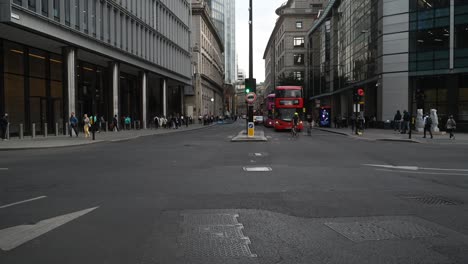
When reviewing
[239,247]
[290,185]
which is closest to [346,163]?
[290,185]

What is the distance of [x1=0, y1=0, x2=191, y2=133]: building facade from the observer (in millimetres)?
29391

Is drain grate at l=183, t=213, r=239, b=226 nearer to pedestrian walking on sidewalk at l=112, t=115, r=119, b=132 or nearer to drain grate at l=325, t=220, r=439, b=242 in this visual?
drain grate at l=325, t=220, r=439, b=242

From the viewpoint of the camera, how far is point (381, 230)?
5996 millimetres

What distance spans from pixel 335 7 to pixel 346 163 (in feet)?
183

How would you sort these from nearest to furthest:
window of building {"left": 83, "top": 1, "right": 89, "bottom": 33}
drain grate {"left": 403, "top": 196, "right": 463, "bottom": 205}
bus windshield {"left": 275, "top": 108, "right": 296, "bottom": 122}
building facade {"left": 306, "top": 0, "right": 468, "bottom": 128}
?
drain grate {"left": 403, "top": 196, "right": 463, "bottom": 205} < window of building {"left": 83, "top": 1, "right": 89, "bottom": 33} < building facade {"left": 306, "top": 0, "right": 468, "bottom": 128} < bus windshield {"left": 275, "top": 108, "right": 296, "bottom": 122}

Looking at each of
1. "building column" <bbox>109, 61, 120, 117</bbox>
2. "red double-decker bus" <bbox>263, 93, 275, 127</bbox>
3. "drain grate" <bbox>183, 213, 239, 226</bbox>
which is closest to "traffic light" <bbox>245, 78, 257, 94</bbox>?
"building column" <bbox>109, 61, 120, 117</bbox>

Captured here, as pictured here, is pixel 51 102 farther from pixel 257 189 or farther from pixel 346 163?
pixel 257 189

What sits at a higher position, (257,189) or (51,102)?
(51,102)

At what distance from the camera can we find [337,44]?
214ft

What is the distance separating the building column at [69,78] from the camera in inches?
1323

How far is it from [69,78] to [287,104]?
1902cm

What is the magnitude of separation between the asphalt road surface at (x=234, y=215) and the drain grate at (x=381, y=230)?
14 millimetres

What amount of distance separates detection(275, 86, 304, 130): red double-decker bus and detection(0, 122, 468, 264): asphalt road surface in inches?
1118

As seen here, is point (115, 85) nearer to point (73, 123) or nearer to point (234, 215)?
point (73, 123)
